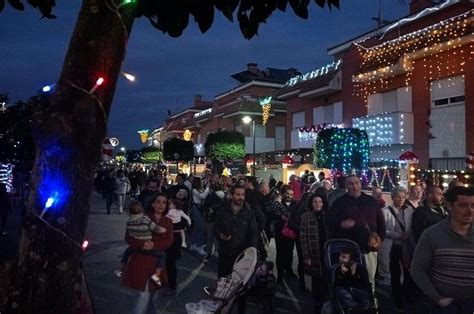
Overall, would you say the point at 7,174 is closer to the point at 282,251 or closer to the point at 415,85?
the point at 282,251

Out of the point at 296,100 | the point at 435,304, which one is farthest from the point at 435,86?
the point at 435,304

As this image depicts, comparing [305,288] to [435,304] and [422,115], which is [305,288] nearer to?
[435,304]

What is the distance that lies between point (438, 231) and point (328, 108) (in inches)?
910

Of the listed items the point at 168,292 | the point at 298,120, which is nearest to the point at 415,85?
the point at 298,120

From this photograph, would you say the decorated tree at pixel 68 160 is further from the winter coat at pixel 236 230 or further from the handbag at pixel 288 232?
the handbag at pixel 288 232

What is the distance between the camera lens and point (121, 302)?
700cm

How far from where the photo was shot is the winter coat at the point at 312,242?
6508 millimetres

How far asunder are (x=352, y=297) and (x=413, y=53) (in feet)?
53.1

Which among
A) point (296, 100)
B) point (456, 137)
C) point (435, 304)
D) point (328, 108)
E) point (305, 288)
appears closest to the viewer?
point (435, 304)

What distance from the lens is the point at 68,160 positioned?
7.31 ft

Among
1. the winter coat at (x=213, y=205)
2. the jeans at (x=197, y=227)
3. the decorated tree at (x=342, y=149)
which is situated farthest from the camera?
the decorated tree at (x=342, y=149)

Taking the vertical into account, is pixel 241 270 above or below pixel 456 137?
below

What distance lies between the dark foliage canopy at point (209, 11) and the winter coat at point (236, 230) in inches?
131

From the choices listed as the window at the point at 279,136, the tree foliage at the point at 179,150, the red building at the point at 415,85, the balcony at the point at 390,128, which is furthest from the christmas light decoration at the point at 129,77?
the window at the point at 279,136
